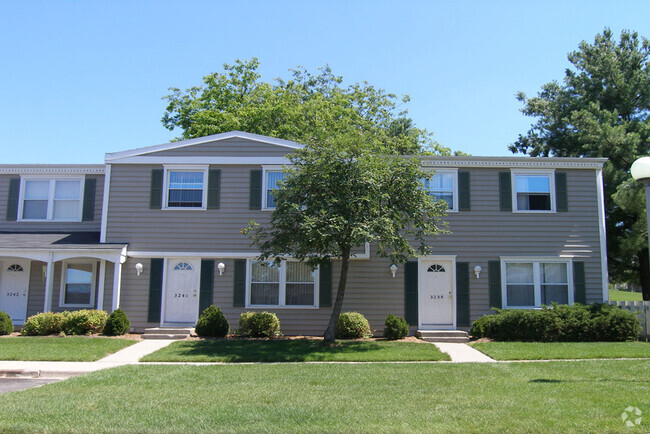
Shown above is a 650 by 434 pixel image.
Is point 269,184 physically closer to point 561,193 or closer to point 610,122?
point 561,193

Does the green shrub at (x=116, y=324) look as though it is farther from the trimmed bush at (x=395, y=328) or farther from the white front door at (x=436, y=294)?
the white front door at (x=436, y=294)

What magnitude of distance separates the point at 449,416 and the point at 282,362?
17.8ft

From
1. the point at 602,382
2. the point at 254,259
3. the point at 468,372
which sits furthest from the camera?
the point at 254,259

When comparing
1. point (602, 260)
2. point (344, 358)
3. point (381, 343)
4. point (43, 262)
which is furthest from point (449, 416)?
point (43, 262)

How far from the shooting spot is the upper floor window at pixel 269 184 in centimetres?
1659

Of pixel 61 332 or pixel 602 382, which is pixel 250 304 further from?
pixel 602 382

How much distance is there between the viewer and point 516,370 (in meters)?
10.6

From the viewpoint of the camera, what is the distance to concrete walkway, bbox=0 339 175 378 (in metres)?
10.8

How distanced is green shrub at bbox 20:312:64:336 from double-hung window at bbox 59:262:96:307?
4.93ft

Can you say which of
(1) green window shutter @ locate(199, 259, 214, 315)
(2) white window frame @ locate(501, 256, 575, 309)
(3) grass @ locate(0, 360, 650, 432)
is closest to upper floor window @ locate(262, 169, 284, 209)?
(1) green window shutter @ locate(199, 259, 214, 315)

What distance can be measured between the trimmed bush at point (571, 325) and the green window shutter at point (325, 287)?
4956mm

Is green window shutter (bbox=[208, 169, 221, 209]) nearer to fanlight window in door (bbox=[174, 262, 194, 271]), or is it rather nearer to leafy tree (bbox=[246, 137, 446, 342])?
fanlight window in door (bbox=[174, 262, 194, 271])

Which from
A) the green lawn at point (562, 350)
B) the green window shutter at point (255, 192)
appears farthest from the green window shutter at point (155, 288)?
the green lawn at point (562, 350)

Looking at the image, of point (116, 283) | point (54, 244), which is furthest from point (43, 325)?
point (54, 244)
